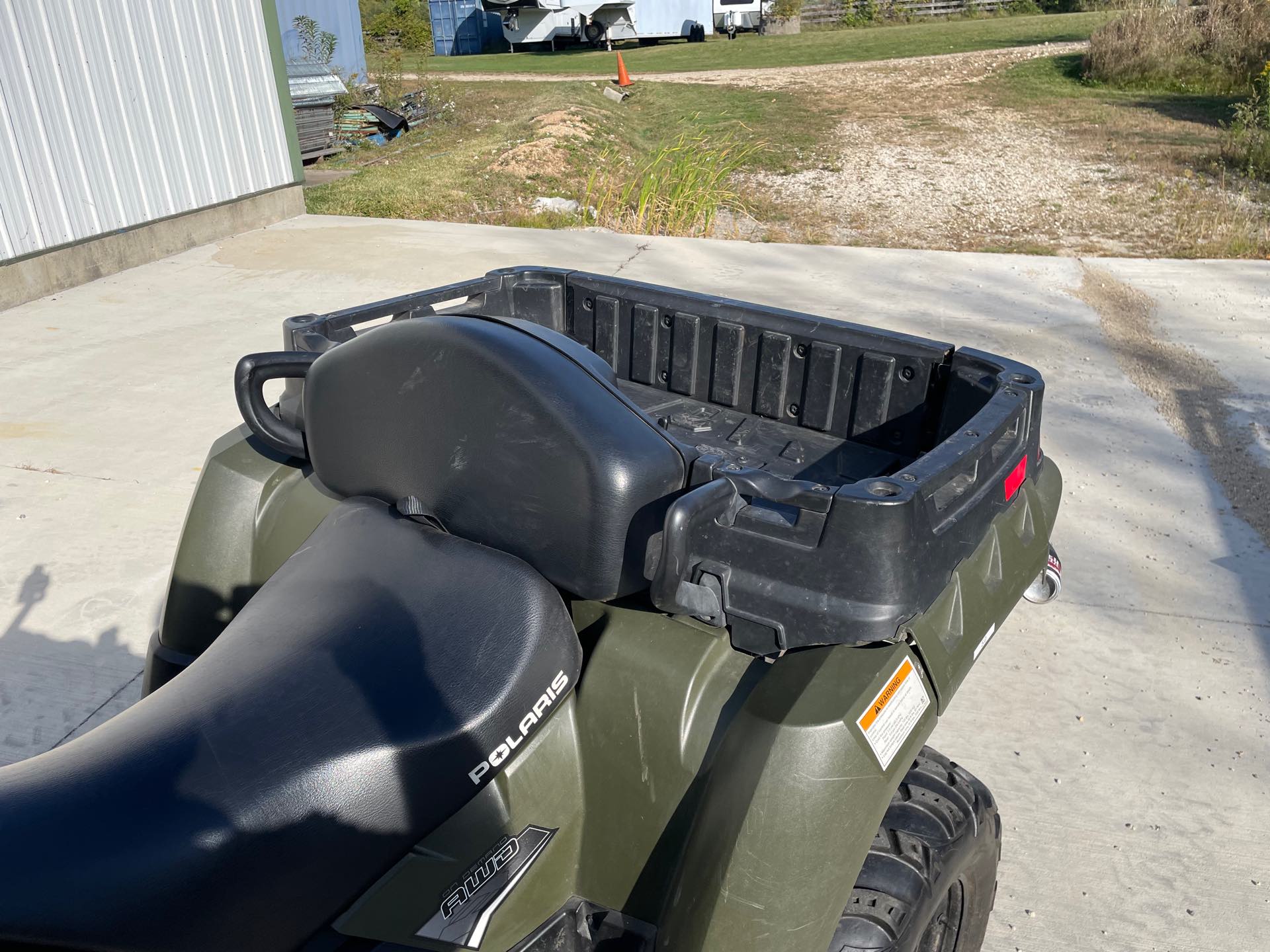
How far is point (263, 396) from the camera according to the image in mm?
1893

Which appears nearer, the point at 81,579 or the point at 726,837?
the point at 726,837

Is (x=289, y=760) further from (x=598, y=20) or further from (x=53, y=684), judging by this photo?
(x=598, y=20)

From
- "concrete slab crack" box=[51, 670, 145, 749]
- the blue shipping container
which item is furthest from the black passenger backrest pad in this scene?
the blue shipping container

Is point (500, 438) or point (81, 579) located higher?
point (500, 438)

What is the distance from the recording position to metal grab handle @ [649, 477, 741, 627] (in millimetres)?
1357

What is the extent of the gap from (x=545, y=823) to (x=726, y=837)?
0.87ft

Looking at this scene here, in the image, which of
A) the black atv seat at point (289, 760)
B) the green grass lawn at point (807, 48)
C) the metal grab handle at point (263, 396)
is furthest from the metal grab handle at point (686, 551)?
the green grass lawn at point (807, 48)

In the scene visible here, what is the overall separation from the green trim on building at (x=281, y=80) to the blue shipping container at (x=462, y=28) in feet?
96.2

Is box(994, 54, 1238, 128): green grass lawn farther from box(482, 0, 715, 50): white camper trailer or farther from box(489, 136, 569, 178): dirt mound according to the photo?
box(482, 0, 715, 50): white camper trailer

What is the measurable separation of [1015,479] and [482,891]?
1114 mm

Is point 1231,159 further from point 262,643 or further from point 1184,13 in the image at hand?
point 262,643

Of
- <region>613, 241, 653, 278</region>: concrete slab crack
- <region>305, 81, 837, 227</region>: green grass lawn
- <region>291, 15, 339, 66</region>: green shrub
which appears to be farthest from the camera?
<region>291, 15, 339, 66</region>: green shrub

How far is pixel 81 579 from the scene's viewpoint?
3.29 metres

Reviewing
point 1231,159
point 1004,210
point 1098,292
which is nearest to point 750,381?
point 1098,292
